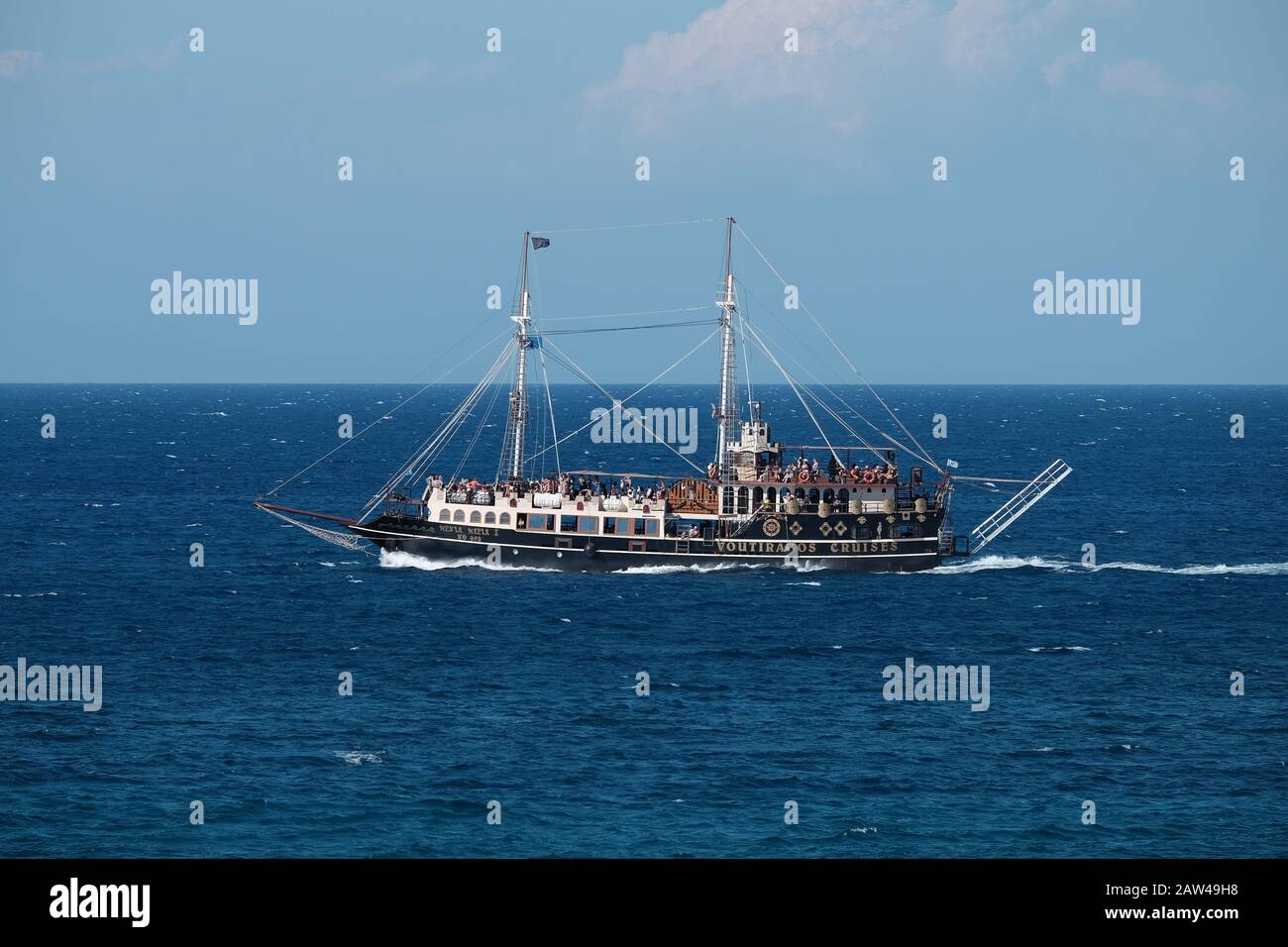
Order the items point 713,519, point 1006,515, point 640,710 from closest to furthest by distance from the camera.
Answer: point 640,710
point 713,519
point 1006,515

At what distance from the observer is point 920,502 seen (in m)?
97.6

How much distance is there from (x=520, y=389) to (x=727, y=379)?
14139mm

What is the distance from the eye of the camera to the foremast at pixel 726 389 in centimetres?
9781

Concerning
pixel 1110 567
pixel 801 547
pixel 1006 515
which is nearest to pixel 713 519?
pixel 801 547

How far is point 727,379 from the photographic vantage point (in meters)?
102

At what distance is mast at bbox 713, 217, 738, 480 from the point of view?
328ft

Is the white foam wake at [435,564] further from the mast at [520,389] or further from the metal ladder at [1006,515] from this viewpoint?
the metal ladder at [1006,515]

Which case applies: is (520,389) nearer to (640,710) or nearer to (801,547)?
(801,547)

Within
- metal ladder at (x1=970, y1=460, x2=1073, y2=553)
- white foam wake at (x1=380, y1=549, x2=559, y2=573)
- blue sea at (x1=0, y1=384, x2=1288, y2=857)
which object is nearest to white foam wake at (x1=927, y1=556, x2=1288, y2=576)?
blue sea at (x1=0, y1=384, x2=1288, y2=857)

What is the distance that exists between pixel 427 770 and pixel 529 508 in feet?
141

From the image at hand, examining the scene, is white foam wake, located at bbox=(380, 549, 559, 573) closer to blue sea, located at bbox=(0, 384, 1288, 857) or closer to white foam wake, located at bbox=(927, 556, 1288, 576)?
blue sea, located at bbox=(0, 384, 1288, 857)

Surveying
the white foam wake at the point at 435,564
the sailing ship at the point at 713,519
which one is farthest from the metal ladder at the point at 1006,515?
the white foam wake at the point at 435,564
